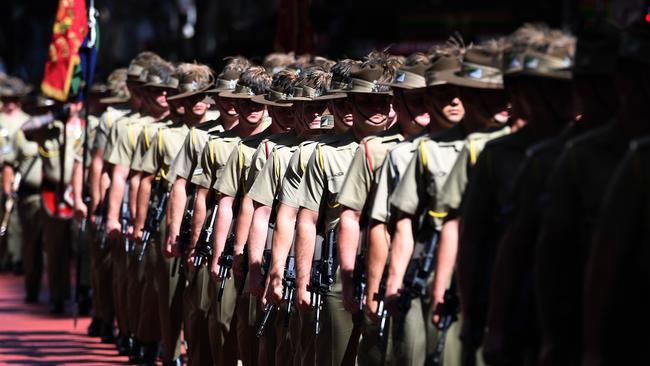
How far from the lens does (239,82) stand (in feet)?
42.1

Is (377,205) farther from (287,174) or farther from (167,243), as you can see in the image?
(167,243)

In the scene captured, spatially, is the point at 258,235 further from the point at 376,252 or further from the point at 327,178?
the point at 376,252

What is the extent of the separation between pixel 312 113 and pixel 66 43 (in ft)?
24.4

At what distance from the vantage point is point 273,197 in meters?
11.2

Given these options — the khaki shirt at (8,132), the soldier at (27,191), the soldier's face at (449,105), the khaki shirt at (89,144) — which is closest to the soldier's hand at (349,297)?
the soldier's face at (449,105)

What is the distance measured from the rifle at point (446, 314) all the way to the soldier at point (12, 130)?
16.5 metres

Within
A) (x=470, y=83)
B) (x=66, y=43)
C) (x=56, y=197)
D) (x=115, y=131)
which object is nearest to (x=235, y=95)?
(x=115, y=131)

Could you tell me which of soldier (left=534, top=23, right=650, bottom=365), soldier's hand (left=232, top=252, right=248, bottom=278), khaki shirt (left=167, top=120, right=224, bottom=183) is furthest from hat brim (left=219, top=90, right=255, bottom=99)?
soldier (left=534, top=23, right=650, bottom=365)

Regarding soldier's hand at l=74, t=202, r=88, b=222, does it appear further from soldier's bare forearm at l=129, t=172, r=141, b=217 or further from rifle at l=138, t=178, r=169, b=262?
rifle at l=138, t=178, r=169, b=262

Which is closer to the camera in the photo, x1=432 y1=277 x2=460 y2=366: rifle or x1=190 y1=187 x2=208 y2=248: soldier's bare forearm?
x1=432 y1=277 x2=460 y2=366: rifle

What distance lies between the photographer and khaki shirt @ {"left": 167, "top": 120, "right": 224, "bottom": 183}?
13.2m

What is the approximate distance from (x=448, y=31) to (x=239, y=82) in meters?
18.0

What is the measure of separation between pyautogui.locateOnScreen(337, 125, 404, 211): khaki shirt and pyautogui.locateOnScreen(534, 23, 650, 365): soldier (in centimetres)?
309

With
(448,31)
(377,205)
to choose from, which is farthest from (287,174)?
(448,31)
